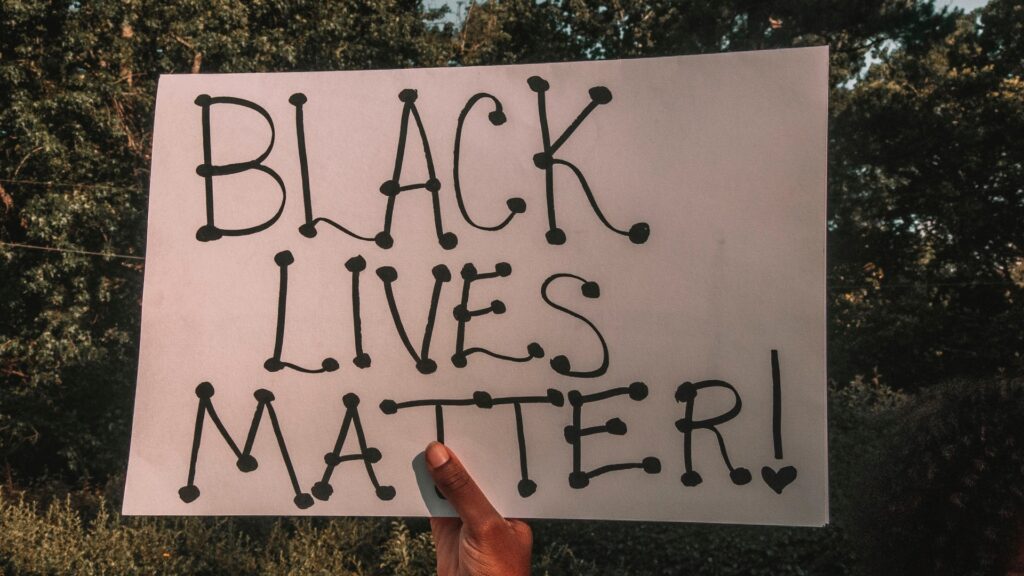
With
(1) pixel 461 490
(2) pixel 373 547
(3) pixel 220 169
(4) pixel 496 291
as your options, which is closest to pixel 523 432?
(1) pixel 461 490

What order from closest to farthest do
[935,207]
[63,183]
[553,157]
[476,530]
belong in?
[476,530]
[553,157]
[63,183]
[935,207]

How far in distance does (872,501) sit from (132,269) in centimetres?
1277

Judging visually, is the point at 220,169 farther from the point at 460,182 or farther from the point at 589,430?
the point at 589,430

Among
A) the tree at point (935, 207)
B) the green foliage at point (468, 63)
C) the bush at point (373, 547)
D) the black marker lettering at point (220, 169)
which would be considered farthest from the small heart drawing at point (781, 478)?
the tree at point (935, 207)

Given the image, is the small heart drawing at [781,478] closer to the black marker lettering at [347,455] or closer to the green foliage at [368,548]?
the black marker lettering at [347,455]

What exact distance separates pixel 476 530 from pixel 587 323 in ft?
1.32

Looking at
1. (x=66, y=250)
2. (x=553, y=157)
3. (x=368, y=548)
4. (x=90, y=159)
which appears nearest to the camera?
(x=553, y=157)

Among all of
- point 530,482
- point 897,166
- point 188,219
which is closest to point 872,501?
point 530,482

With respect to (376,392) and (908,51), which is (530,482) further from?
(908,51)

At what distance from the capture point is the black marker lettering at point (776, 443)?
1624mm

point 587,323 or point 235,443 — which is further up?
point 587,323

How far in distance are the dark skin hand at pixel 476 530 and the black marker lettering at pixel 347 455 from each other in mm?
116

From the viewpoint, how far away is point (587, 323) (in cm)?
168

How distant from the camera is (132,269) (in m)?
12.9
